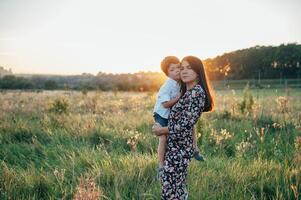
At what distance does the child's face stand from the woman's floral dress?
2.77 ft

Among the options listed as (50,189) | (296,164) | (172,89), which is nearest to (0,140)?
(50,189)

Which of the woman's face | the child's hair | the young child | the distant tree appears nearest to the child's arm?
the young child

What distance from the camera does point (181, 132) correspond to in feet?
9.74

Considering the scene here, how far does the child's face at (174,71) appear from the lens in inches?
153

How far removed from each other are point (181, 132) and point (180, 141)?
88 mm

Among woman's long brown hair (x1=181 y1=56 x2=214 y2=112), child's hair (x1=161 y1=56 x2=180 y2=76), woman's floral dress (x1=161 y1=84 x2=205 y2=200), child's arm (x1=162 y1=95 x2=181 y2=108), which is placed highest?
child's hair (x1=161 y1=56 x2=180 y2=76)

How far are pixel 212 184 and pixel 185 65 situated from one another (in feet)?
5.20

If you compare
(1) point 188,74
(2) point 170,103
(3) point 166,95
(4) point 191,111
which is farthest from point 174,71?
(4) point 191,111

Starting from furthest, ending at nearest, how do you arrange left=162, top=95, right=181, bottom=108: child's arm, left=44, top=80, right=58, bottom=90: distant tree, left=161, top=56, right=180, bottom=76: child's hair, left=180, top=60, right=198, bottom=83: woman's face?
left=44, top=80, right=58, bottom=90: distant tree < left=161, top=56, right=180, bottom=76: child's hair < left=162, top=95, right=181, bottom=108: child's arm < left=180, top=60, right=198, bottom=83: woman's face

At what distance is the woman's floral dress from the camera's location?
9.70 feet

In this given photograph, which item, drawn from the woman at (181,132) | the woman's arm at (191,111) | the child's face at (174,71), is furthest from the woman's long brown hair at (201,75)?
the child's face at (174,71)

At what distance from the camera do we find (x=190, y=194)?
3691 millimetres

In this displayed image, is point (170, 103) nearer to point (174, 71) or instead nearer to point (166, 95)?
point (166, 95)

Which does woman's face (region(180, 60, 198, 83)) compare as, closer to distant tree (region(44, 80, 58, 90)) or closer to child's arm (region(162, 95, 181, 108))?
child's arm (region(162, 95, 181, 108))
